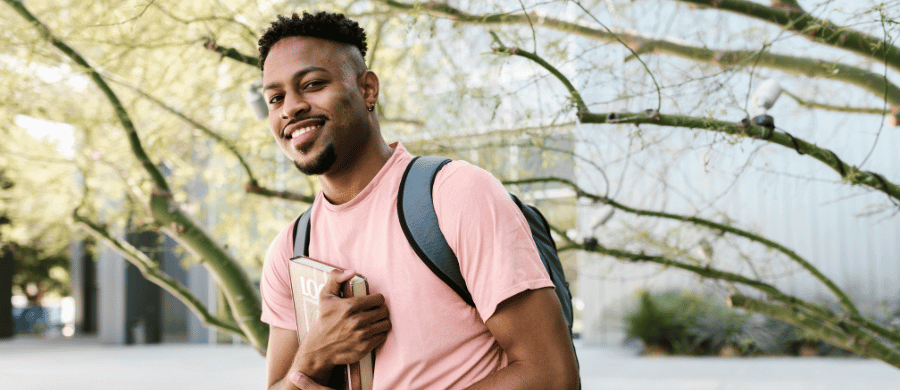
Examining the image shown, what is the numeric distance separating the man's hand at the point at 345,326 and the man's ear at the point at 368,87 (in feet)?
1.37

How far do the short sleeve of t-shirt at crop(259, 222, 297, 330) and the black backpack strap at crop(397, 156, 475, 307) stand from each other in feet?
1.45

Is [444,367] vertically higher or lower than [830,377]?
higher

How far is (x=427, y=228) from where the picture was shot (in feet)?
4.18

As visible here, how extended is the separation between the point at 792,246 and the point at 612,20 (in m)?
9.23

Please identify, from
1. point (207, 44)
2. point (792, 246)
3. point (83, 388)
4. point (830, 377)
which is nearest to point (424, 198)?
point (207, 44)

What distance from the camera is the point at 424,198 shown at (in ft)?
4.29

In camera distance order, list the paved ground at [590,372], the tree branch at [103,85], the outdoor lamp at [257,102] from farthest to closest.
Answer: the paved ground at [590,372] → the outdoor lamp at [257,102] → the tree branch at [103,85]

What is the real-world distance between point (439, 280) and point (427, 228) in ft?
0.34

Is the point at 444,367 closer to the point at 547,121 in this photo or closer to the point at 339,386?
the point at 339,386

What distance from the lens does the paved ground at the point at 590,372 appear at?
795 centimetres

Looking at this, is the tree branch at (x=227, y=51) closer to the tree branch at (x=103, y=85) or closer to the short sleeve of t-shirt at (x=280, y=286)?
the tree branch at (x=103, y=85)

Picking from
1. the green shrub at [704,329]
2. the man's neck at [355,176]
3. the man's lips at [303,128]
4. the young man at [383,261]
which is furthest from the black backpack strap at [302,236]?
the green shrub at [704,329]

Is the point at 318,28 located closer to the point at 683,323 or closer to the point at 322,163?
the point at 322,163

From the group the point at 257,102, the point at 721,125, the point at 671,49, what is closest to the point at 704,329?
the point at 671,49
